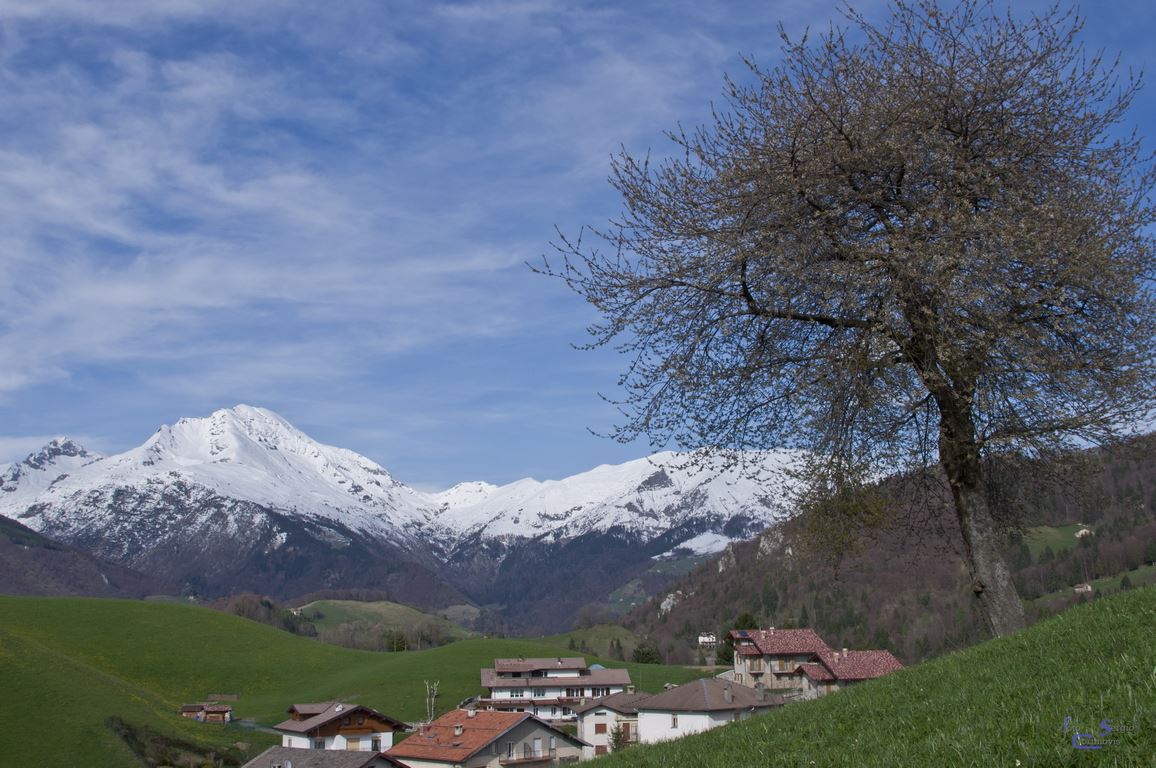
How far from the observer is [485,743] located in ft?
237

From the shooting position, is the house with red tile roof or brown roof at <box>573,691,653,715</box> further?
the house with red tile roof

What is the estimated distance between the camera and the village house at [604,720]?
95.7 meters

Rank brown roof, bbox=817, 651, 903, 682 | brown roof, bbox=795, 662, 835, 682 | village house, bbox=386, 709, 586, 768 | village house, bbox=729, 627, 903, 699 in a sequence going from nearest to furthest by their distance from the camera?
village house, bbox=386, 709, 586, 768 < brown roof, bbox=817, 651, 903, 682 < brown roof, bbox=795, 662, 835, 682 < village house, bbox=729, 627, 903, 699

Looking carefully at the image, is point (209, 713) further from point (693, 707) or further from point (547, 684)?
point (693, 707)

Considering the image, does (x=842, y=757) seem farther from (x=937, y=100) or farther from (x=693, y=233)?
(x=937, y=100)

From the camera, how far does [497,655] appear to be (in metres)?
171

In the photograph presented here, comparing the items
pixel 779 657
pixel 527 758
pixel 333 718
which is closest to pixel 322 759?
pixel 527 758

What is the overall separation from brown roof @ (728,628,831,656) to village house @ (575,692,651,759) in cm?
2822

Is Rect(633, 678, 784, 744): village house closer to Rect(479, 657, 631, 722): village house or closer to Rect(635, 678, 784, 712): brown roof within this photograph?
Rect(635, 678, 784, 712): brown roof

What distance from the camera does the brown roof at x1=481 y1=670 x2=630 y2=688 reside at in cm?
13925

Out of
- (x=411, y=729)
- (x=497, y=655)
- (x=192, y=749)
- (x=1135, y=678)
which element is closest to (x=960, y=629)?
(x=497, y=655)

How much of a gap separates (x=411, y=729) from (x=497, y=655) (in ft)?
203

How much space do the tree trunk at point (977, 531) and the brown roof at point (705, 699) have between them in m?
67.0

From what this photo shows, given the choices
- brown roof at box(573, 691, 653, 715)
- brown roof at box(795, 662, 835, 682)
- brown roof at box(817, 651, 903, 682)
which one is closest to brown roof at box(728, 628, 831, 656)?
brown roof at box(795, 662, 835, 682)
